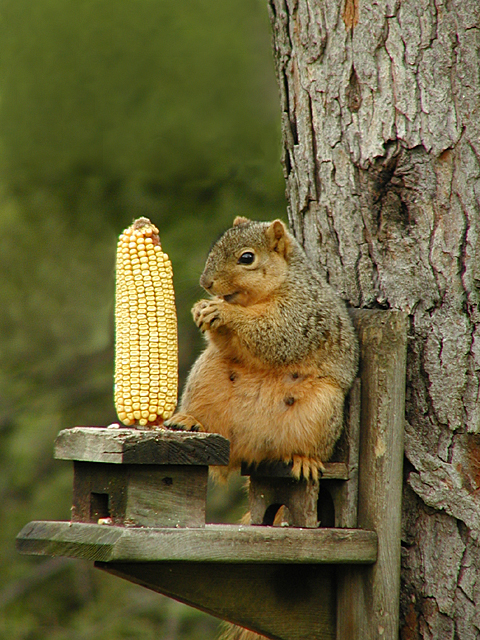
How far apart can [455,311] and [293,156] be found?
2.29 feet

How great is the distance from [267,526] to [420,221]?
34.1 inches

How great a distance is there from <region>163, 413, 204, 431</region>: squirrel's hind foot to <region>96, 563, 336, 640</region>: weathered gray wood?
330 millimetres

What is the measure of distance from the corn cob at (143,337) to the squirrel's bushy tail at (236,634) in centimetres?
73

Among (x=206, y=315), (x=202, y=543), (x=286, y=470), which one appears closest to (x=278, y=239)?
(x=206, y=315)

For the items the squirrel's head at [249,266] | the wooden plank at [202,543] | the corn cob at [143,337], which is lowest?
the wooden plank at [202,543]

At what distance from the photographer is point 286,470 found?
217 centimetres

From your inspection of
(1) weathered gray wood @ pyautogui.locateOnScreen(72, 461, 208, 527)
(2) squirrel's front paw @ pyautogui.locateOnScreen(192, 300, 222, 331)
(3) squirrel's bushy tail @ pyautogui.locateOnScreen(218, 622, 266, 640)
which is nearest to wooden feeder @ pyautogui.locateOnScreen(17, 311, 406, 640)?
(1) weathered gray wood @ pyautogui.locateOnScreen(72, 461, 208, 527)

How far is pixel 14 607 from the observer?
5.31 metres

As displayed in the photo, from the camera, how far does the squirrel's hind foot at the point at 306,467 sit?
7.01 feet

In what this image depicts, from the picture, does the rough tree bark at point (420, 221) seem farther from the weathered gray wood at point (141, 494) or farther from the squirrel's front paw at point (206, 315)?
the weathered gray wood at point (141, 494)

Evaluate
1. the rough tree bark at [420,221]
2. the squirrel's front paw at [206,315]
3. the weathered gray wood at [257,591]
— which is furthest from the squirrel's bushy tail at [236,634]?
the squirrel's front paw at [206,315]

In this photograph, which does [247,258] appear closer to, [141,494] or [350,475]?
[350,475]

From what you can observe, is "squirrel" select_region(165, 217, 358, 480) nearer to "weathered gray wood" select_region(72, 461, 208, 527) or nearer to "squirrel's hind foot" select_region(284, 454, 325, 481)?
"squirrel's hind foot" select_region(284, 454, 325, 481)

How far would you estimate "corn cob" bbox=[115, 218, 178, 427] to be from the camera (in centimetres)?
200
